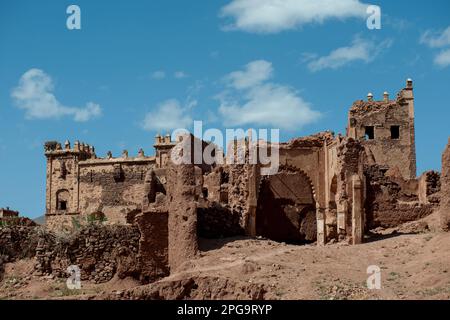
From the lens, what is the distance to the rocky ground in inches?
780

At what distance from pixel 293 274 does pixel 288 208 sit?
40.4 feet

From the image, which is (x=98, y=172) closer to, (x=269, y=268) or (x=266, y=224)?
(x=266, y=224)

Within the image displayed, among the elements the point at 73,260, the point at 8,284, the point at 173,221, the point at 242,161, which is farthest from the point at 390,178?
the point at 8,284

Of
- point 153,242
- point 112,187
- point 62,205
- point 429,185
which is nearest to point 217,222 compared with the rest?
point 153,242

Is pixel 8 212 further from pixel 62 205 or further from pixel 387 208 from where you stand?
pixel 387 208

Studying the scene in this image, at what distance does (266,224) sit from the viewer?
109ft

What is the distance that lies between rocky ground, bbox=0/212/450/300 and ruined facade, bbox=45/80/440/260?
1138 millimetres

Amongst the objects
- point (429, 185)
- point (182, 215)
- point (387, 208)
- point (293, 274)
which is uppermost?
point (429, 185)

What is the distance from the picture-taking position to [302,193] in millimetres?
33812

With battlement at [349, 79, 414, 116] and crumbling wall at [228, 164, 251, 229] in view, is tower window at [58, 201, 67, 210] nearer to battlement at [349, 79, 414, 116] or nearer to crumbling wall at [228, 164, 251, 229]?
battlement at [349, 79, 414, 116]

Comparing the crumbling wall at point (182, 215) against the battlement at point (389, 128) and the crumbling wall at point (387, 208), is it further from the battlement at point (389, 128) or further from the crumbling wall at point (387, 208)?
the battlement at point (389, 128)

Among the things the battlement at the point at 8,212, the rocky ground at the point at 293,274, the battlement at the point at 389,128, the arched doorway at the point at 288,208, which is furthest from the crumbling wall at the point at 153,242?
the battlement at the point at 389,128

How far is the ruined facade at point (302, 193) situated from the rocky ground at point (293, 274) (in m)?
1.14
